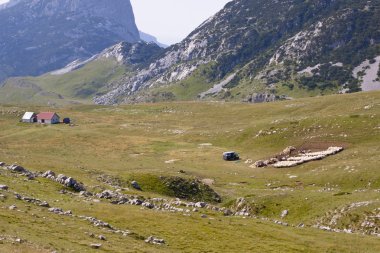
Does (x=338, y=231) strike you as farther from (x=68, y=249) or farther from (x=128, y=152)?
(x=128, y=152)

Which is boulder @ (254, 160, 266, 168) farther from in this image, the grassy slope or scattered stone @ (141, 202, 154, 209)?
scattered stone @ (141, 202, 154, 209)

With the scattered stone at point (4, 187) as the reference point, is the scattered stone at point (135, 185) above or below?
below

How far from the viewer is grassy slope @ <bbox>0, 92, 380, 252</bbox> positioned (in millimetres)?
43938

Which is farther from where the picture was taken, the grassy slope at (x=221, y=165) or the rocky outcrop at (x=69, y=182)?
the rocky outcrop at (x=69, y=182)

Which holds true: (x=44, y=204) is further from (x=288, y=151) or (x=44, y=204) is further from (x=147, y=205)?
(x=288, y=151)

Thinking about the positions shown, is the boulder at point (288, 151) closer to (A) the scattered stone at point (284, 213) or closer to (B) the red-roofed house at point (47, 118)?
(A) the scattered stone at point (284, 213)

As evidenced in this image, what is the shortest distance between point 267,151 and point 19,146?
71.8 metres

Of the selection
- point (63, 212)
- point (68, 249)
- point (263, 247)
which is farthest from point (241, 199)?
point (68, 249)

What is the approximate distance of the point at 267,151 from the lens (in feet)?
373

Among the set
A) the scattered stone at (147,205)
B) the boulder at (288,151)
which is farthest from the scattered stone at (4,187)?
the boulder at (288,151)

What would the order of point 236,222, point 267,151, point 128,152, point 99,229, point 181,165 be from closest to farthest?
point 99,229 < point 236,222 < point 181,165 < point 267,151 < point 128,152

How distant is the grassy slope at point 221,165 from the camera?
4394 centimetres

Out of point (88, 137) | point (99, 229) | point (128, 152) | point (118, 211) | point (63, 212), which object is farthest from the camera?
point (88, 137)

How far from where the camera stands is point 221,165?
10544cm
